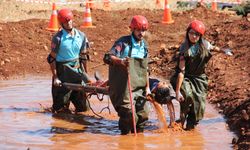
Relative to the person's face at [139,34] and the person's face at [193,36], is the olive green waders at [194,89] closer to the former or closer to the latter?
the person's face at [193,36]

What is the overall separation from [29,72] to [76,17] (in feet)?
24.3

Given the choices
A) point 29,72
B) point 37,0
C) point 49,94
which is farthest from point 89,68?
point 37,0

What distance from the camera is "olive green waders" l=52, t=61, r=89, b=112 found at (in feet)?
37.9

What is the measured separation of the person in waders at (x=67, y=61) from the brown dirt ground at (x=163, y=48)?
1.13 m

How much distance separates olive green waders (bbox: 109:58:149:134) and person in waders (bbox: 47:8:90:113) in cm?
156

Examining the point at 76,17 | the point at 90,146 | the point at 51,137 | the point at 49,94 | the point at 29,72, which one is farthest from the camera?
the point at 76,17

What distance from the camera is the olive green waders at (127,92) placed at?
32.3 ft

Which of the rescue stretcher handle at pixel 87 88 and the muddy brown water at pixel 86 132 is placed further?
the rescue stretcher handle at pixel 87 88

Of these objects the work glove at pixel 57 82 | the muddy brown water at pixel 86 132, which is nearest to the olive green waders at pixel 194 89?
the muddy brown water at pixel 86 132

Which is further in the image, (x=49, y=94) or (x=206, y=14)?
(x=206, y=14)

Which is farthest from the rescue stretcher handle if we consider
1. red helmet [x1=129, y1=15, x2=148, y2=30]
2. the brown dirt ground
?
the brown dirt ground

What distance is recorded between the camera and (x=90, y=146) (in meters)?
9.59

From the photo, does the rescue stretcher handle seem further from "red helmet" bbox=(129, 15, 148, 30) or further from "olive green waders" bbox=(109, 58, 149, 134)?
"red helmet" bbox=(129, 15, 148, 30)

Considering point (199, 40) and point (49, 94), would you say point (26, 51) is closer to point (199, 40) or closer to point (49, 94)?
point (49, 94)
